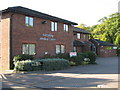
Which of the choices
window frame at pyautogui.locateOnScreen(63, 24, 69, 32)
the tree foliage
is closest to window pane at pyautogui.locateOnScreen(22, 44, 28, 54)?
window frame at pyautogui.locateOnScreen(63, 24, 69, 32)

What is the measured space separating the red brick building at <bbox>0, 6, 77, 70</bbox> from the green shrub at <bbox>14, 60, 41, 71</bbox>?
67.4 inches

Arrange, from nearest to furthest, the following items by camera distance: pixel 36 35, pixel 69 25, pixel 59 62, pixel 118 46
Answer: pixel 59 62, pixel 36 35, pixel 69 25, pixel 118 46

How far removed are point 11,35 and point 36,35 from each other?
3371 mm

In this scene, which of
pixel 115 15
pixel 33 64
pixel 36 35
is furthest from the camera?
pixel 115 15

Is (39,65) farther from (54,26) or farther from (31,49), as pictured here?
(54,26)

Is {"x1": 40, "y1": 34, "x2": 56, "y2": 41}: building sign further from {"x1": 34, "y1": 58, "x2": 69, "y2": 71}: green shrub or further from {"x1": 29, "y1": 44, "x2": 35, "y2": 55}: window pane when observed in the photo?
{"x1": 34, "y1": 58, "x2": 69, "y2": 71}: green shrub

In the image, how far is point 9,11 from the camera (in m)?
15.3

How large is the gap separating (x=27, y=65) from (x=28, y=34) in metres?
4.44

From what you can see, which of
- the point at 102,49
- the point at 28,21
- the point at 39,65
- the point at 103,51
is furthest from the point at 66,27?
the point at 103,51

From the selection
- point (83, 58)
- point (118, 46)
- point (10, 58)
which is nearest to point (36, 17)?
point (10, 58)

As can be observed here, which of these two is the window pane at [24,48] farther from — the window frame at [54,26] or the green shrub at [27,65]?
the window frame at [54,26]

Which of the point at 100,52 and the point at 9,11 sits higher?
the point at 9,11

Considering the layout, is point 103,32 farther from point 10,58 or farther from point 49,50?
point 10,58

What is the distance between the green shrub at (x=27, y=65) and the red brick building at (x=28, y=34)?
171 centimetres
